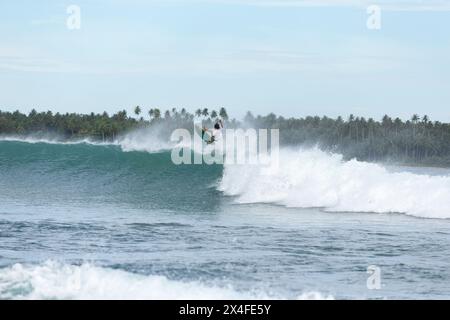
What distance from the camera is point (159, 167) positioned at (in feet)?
225

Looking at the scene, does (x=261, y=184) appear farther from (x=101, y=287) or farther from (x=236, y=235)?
(x=101, y=287)

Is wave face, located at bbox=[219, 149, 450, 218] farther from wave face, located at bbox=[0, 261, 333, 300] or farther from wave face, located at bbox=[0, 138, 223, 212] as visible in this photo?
wave face, located at bbox=[0, 261, 333, 300]

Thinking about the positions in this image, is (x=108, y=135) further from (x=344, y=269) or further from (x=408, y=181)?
(x=344, y=269)

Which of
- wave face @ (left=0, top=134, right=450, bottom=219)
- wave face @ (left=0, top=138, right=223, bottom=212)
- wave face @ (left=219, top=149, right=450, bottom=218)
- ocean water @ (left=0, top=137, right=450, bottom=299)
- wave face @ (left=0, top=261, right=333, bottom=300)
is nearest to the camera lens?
wave face @ (left=0, top=261, right=333, bottom=300)

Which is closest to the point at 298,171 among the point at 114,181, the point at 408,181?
the point at 408,181

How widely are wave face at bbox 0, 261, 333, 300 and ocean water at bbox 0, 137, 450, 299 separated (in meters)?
0.04

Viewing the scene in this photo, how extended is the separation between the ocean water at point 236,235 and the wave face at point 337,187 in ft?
0.26

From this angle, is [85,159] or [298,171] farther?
[85,159]

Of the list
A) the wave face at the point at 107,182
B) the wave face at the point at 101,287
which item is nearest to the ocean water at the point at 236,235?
the wave face at the point at 101,287

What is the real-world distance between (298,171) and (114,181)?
15.3 meters

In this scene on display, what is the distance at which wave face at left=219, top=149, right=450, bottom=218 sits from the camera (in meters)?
39.2

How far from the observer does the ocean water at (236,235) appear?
65.3 feet

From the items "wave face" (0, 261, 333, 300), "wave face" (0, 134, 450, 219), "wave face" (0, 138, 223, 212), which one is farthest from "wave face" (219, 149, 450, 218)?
"wave face" (0, 261, 333, 300)

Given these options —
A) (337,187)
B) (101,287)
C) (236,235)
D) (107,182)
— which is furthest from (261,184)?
(101,287)
